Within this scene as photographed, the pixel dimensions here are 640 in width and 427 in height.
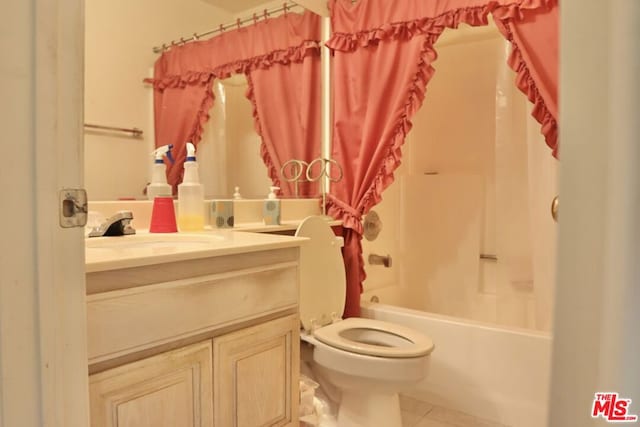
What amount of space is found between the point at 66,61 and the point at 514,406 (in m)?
1.88

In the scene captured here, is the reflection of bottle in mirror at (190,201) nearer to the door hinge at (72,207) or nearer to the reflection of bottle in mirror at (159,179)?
the reflection of bottle in mirror at (159,179)

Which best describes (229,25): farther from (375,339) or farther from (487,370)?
(487,370)

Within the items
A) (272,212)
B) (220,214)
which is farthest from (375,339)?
(220,214)

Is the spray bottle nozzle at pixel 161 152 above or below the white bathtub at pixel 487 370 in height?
above

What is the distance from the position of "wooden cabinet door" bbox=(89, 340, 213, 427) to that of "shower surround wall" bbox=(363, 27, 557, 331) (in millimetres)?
1405

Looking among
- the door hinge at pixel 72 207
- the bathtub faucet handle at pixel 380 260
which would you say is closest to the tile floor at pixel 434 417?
the bathtub faucet handle at pixel 380 260

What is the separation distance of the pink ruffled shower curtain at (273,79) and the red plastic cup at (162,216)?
0.46 m

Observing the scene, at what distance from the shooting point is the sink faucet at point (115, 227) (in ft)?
3.92

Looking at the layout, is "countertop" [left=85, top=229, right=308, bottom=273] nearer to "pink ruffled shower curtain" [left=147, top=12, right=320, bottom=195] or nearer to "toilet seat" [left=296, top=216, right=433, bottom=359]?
"toilet seat" [left=296, top=216, right=433, bottom=359]

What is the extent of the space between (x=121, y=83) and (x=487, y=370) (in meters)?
1.81

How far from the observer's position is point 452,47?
2545mm

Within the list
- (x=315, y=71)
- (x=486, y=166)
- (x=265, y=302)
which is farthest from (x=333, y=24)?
(x=265, y=302)

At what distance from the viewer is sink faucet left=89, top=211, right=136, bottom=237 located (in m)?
1.20

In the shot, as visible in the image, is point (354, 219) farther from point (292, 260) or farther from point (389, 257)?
point (292, 260)
